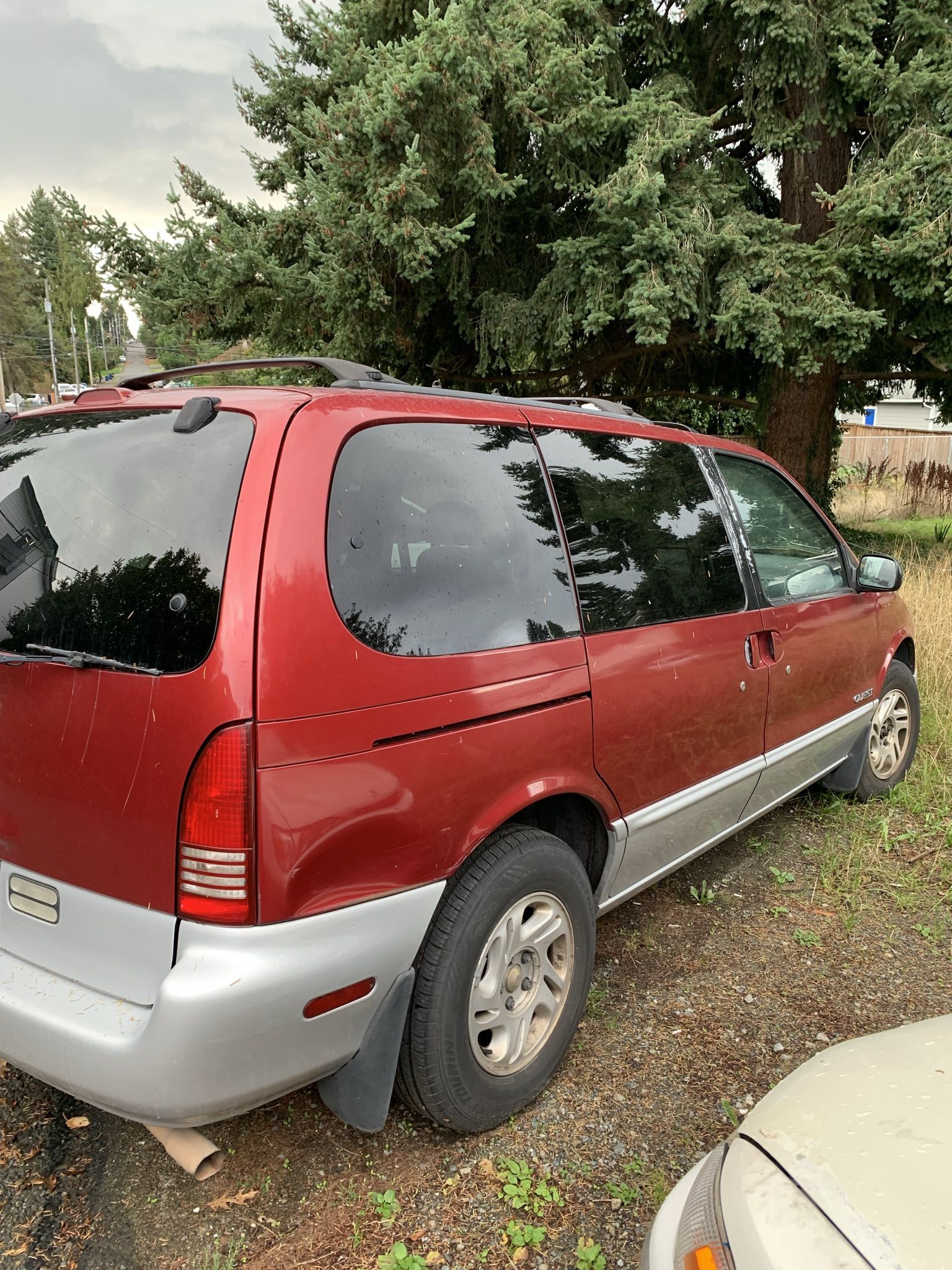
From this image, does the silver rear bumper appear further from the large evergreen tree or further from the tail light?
the large evergreen tree

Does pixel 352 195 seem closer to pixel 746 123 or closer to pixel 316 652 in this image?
pixel 746 123

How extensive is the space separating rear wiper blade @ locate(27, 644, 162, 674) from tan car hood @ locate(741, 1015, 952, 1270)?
1.40 meters

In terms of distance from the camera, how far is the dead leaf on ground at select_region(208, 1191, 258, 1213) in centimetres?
199

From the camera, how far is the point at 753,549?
3.27m

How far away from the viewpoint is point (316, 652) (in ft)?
5.56

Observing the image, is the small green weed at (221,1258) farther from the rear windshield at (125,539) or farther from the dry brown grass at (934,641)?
the dry brown grass at (934,641)

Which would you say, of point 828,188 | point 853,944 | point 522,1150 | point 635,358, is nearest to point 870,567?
point 853,944

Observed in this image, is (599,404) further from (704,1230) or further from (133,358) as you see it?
(133,358)

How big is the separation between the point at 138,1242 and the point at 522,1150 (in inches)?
37.1

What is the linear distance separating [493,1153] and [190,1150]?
764 mm

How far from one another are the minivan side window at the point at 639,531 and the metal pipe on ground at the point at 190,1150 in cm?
165

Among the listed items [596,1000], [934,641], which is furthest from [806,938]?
[934,641]

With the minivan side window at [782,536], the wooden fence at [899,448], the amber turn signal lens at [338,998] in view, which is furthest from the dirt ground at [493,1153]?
the wooden fence at [899,448]

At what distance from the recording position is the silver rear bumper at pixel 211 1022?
Answer: 1587mm
